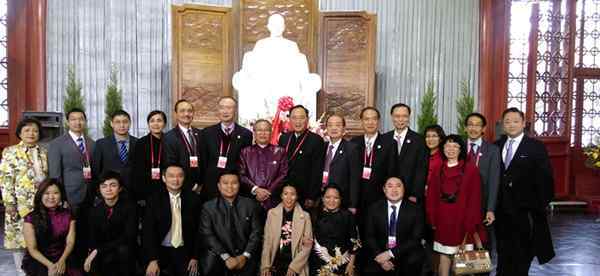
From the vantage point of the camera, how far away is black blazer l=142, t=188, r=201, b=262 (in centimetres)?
314

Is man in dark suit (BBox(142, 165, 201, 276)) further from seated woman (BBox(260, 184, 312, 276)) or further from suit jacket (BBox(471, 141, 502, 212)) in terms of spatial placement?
suit jacket (BBox(471, 141, 502, 212))

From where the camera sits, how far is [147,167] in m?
3.39

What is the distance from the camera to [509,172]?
342 cm

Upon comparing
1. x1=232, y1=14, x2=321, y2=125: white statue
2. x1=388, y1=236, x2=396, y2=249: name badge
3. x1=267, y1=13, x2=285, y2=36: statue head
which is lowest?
x1=388, y1=236, x2=396, y2=249: name badge

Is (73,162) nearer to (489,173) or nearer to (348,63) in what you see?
(489,173)

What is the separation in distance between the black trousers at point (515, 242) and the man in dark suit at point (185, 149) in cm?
213

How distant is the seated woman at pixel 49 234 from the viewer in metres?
3.02

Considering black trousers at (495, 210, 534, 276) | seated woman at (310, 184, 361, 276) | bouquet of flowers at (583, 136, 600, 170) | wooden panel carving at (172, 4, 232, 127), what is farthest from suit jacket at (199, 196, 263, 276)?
bouquet of flowers at (583, 136, 600, 170)

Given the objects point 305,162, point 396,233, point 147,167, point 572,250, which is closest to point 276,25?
point 305,162

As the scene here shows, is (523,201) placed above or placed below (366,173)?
below

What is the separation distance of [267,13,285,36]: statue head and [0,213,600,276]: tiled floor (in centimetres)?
367

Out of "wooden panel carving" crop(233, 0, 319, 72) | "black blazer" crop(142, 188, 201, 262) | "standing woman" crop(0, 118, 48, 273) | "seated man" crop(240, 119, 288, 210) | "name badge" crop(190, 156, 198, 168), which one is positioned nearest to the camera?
"black blazer" crop(142, 188, 201, 262)

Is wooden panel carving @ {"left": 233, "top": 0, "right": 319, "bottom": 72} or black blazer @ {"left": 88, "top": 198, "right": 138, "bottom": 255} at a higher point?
wooden panel carving @ {"left": 233, "top": 0, "right": 319, "bottom": 72}

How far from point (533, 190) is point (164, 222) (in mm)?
2447
